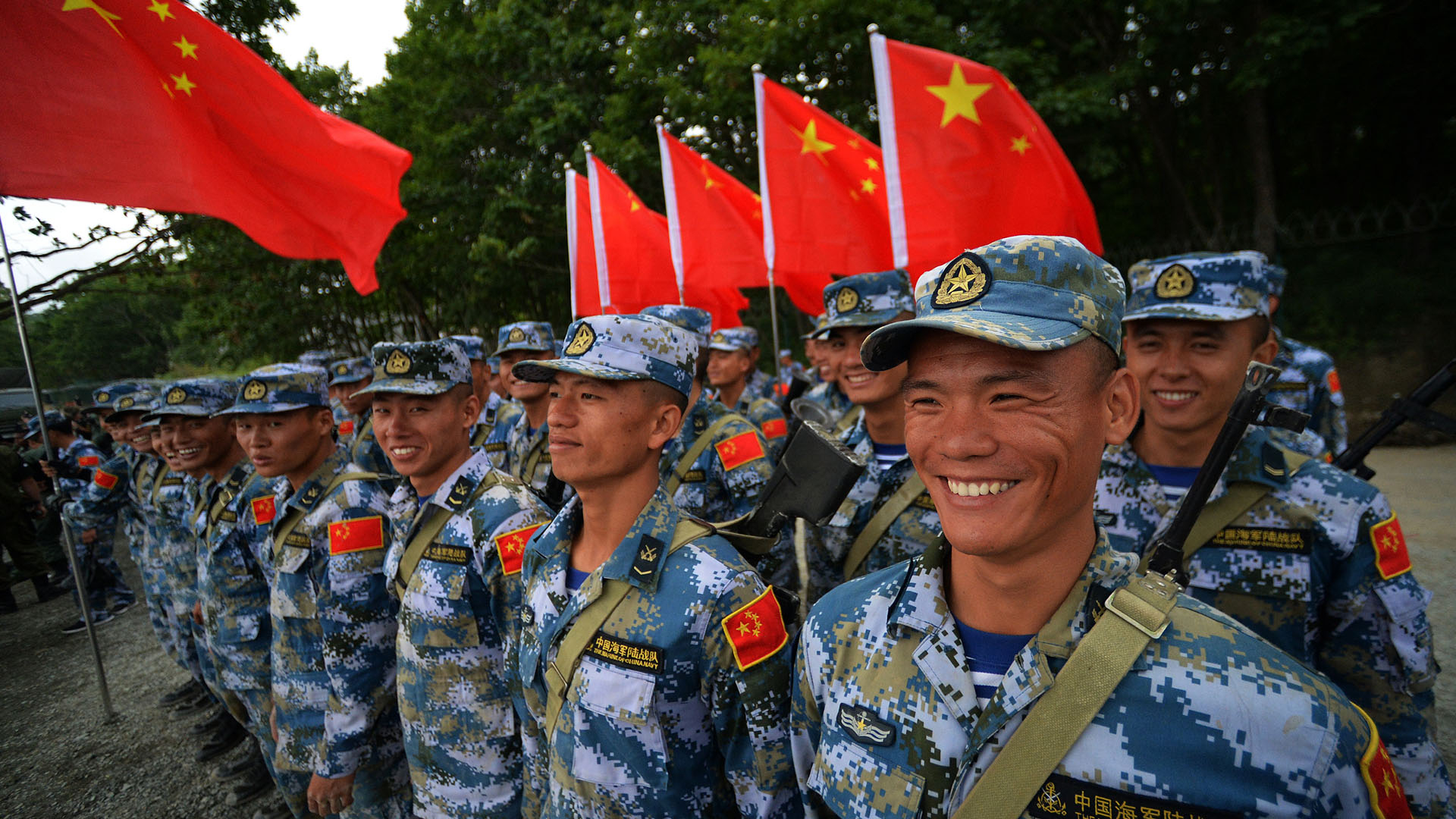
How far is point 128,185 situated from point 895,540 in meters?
4.10

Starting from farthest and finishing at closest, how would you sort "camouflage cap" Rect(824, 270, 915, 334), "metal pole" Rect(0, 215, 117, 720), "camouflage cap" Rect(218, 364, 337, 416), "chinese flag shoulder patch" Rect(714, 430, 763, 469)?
"chinese flag shoulder patch" Rect(714, 430, 763, 469) < "metal pole" Rect(0, 215, 117, 720) < "camouflage cap" Rect(824, 270, 915, 334) < "camouflage cap" Rect(218, 364, 337, 416)

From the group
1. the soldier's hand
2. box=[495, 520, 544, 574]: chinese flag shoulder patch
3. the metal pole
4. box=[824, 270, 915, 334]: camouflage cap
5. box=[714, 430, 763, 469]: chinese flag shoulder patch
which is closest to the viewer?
box=[495, 520, 544, 574]: chinese flag shoulder patch

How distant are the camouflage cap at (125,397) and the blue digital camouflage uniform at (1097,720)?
23.8ft

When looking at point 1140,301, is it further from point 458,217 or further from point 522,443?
point 458,217

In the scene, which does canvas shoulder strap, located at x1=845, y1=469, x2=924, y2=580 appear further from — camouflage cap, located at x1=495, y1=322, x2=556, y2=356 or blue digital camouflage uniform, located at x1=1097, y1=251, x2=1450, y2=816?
camouflage cap, located at x1=495, y1=322, x2=556, y2=356

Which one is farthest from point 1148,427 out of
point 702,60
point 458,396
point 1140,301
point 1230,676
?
point 702,60

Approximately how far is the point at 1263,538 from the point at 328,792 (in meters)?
3.85

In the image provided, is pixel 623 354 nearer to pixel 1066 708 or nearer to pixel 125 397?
pixel 1066 708

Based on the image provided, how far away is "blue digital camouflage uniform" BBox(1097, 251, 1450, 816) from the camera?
6.76 ft

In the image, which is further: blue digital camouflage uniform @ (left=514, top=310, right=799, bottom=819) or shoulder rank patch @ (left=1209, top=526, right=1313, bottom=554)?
shoulder rank patch @ (left=1209, top=526, right=1313, bottom=554)

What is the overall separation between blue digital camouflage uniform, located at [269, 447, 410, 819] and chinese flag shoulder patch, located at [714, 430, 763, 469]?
6.47 ft

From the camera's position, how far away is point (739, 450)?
438cm

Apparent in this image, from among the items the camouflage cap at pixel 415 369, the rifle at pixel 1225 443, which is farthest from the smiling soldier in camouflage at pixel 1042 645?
the camouflage cap at pixel 415 369

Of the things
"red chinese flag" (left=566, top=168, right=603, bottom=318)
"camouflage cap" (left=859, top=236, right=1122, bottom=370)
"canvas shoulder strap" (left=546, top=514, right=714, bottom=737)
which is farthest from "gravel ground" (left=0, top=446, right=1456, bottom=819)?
"red chinese flag" (left=566, top=168, right=603, bottom=318)
